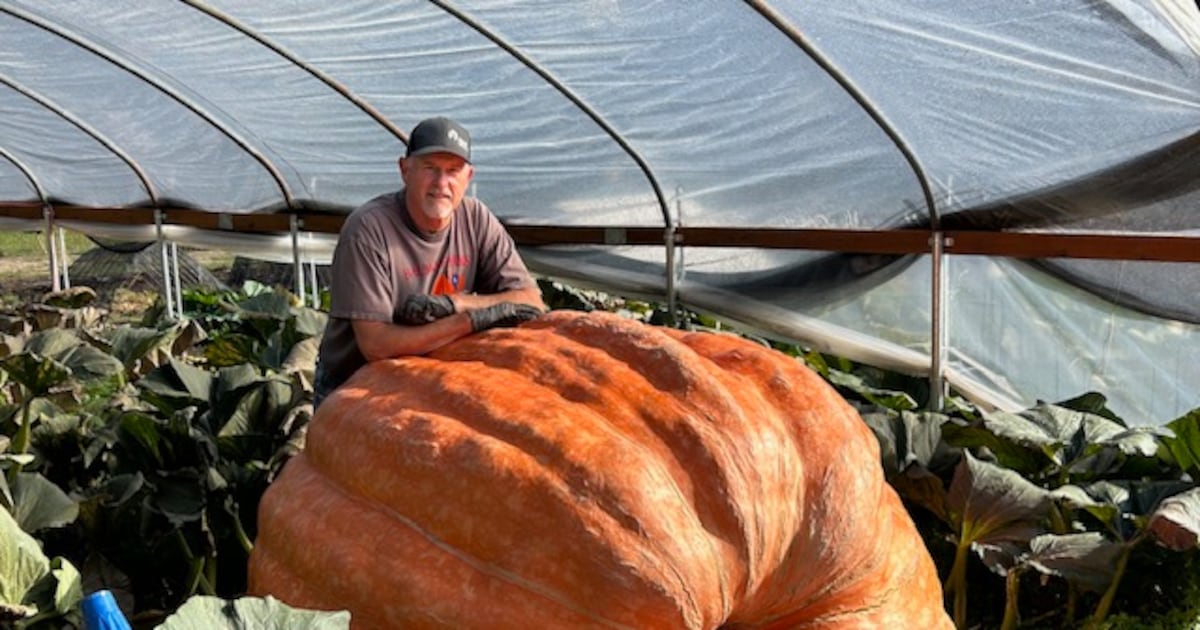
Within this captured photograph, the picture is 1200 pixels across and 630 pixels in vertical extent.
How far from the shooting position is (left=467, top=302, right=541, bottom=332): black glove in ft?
10.2

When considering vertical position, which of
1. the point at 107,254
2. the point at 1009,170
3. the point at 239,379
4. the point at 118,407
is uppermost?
the point at 1009,170

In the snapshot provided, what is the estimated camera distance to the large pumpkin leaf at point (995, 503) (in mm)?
3465

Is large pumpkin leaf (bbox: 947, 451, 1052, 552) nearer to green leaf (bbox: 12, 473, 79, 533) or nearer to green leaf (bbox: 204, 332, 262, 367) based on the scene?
green leaf (bbox: 12, 473, 79, 533)

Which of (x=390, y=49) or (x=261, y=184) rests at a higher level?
(x=390, y=49)

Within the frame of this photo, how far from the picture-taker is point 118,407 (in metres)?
Answer: 4.77

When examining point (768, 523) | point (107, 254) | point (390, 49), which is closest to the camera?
point (768, 523)

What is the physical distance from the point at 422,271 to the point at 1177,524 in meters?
1.98

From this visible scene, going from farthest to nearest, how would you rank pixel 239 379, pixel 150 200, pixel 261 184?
1. pixel 150 200
2. pixel 261 184
3. pixel 239 379

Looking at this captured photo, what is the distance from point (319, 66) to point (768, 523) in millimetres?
5325

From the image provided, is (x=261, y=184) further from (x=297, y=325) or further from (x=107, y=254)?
(x=107, y=254)

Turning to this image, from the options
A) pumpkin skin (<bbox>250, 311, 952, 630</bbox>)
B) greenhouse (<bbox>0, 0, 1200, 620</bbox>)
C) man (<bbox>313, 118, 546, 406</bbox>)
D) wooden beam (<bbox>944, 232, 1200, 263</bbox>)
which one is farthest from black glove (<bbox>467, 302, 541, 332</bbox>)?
wooden beam (<bbox>944, 232, 1200, 263</bbox>)

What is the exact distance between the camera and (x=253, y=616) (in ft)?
6.79

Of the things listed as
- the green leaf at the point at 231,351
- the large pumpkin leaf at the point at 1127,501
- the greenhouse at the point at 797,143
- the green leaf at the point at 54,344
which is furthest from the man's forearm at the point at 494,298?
the green leaf at the point at 231,351

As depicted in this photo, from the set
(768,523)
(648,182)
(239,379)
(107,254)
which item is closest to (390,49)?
(648,182)
